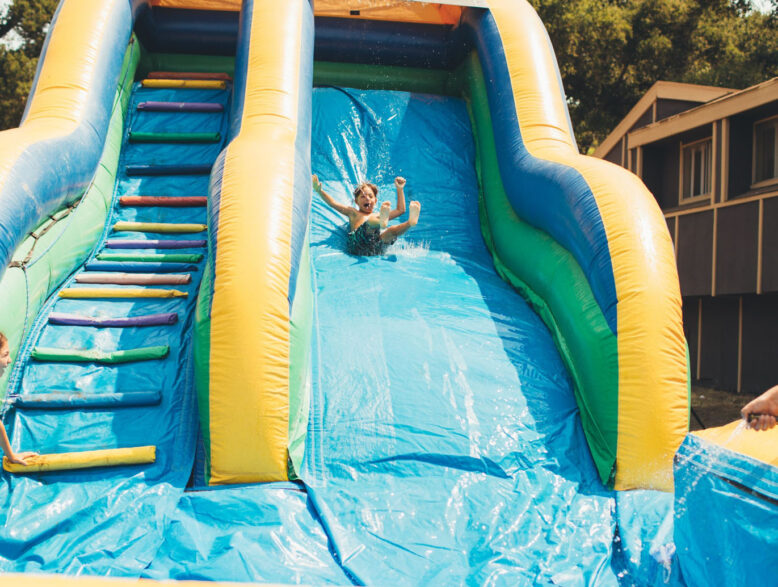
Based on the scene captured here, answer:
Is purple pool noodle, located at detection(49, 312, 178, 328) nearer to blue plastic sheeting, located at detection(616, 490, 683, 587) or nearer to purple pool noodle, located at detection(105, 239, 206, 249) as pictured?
purple pool noodle, located at detection(105, 239, 206, 249)

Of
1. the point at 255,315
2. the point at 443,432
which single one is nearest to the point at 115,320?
the point at 255,315

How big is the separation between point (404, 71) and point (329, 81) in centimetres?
60

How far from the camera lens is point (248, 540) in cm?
218

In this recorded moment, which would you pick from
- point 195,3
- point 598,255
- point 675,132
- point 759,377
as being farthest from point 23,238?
point 675,132

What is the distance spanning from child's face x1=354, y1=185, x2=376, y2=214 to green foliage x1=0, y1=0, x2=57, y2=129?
10256 millimetres

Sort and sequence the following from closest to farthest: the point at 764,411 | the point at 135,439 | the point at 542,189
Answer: the point at 764,411, the point at 135,439, the point at 542,189

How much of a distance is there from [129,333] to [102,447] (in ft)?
2.21

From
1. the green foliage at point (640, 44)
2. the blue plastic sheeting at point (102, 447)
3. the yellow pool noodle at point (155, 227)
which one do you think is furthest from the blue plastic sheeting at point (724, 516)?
the green foliage at point (640, 44)

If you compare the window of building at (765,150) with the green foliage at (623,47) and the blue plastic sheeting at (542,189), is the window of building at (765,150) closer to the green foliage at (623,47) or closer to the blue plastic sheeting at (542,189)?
the blue plastic sheeting at (542,189)

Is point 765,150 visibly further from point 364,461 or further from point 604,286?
point 364,461

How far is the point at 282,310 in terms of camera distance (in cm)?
270

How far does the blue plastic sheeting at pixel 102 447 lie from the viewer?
2.22 metres

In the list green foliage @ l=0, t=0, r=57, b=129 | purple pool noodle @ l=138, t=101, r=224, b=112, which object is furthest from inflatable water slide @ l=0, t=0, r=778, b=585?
green foliage @ l=0, t=0, r=57, b=129

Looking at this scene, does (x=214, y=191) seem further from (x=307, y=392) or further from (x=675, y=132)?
(x=675, y=132)
